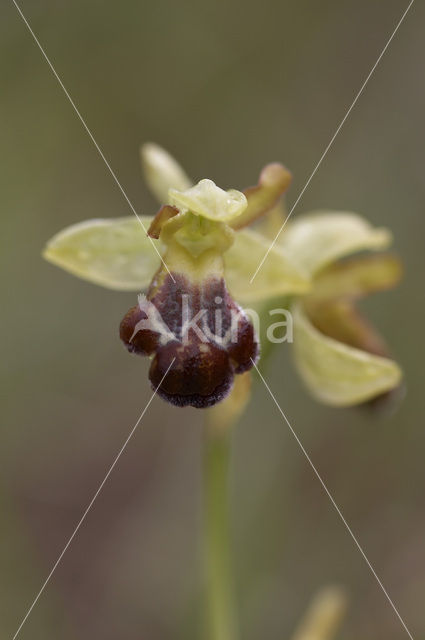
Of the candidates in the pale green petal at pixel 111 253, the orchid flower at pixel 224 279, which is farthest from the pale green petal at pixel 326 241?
the pale green petal at pixel 111 253

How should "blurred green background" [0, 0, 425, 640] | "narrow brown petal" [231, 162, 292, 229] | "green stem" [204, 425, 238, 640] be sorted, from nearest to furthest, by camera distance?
"narrow brown petal" [231, 162, 292, 229]
"green stem" [204, 425, 238, 640]
"blurred green background" [0, 0, 425, 640]

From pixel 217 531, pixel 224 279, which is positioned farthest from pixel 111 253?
pixel 217 531

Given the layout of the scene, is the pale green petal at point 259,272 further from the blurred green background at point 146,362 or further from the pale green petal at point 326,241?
the blurred green background at point 146,362

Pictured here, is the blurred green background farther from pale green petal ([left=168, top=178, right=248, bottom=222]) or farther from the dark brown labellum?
pale green petal ([left=168, top=178, right=248, bottom=222])

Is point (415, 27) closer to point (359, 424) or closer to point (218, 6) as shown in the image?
point (218, 6)

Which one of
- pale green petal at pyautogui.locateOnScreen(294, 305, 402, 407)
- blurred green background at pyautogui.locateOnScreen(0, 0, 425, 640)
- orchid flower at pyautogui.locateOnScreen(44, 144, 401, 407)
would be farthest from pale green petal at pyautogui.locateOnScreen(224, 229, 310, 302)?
blurred green background at pyautogui.locateOnScreen(0, 0, 425, 640)

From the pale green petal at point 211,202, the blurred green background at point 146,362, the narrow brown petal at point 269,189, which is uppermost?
the narrow brown petal at point 269,189

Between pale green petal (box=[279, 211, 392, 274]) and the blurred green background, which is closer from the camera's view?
pale green petal (box=[279, 211, 392, 274])
